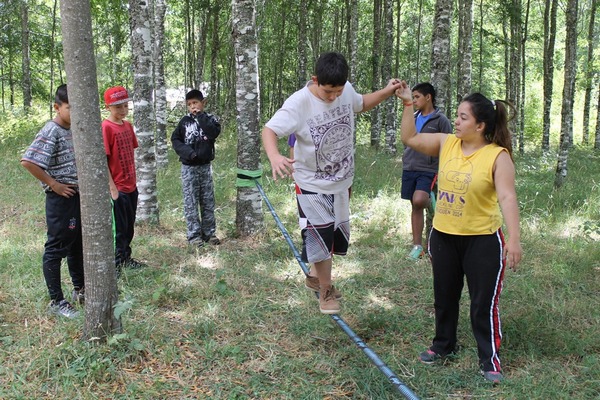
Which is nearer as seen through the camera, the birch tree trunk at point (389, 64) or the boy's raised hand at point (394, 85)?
the boy's raised hand at point (394, 85)

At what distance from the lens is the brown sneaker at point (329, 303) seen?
409 cm

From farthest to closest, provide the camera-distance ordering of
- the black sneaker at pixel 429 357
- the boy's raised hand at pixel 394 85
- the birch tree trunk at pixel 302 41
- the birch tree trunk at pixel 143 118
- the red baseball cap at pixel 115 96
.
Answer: the birch tree trunk at pixel 302 41
the birch tree trunk at pixel 143 118
the red baseball cap at pixel 115 96
the boy's raised hand at pixel 394 85
the black sneaker at pixel 429 357

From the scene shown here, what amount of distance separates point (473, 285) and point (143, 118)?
5583mm

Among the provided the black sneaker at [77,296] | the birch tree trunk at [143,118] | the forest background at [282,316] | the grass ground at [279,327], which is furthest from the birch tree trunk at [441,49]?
the black sneaker at [77,296]

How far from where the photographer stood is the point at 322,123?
384 cm

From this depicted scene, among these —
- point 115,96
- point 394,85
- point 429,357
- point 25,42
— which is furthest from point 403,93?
point 25,42

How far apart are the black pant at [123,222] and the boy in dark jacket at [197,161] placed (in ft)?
3.38

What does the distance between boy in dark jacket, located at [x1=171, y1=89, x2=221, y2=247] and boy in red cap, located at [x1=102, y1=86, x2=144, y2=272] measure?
100 cm

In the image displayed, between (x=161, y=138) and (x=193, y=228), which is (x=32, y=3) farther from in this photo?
(x=193, y=228)

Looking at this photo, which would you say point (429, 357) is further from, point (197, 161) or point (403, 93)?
point (197, 161)

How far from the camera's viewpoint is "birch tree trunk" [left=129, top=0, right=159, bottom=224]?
727cm

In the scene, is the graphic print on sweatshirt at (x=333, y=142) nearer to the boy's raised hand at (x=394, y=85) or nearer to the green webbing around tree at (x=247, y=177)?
the boy's raised hand at (x=394, y=85)

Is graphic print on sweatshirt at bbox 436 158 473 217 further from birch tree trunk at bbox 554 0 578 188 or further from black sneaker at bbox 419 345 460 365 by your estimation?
birch tree trunk at bbox 554 0 578 188

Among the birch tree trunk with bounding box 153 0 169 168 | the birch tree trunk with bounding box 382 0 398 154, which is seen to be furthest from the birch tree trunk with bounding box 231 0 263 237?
the birch tree trunk with bounding box 382 0 398 154
